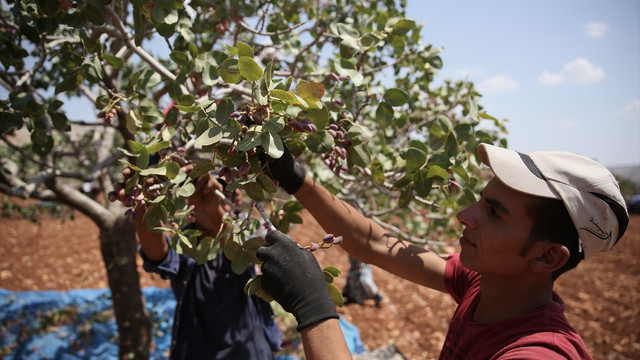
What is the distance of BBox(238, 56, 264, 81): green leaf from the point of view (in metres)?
1.01

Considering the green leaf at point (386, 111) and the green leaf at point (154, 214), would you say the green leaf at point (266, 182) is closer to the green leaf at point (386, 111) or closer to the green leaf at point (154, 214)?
the green leaf at point (154, 214)

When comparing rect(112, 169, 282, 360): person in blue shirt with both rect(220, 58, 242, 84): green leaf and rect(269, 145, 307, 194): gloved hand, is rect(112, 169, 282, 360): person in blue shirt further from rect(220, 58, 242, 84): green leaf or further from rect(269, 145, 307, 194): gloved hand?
rect(220, 58, 242, 84): green leaf

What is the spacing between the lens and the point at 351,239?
1.75m

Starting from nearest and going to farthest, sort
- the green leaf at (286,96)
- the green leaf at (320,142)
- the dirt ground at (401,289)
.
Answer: the green leaf at (286,96), the green leaf at (320,142), the dirt ground at (401,289)

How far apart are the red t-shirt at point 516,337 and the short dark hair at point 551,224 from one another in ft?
0.75

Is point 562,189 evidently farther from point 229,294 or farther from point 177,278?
point 177,278

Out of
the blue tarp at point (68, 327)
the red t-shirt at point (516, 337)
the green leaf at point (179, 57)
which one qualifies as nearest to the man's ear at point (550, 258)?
the red t-shirt at point (516, 337)

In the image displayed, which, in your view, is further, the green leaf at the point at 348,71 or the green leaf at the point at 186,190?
the green leaf at the point at 348,71

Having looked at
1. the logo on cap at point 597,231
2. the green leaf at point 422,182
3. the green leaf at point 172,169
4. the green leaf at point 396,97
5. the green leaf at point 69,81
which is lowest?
the logo on cap at point 597,231

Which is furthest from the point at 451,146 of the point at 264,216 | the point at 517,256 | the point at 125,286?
the point at 125,286

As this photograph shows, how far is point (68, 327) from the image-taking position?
14.0 feet

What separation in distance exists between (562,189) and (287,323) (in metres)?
4.26

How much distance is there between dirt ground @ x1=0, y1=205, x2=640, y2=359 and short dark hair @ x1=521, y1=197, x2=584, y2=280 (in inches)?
139

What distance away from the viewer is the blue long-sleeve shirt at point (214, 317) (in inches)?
84.0
